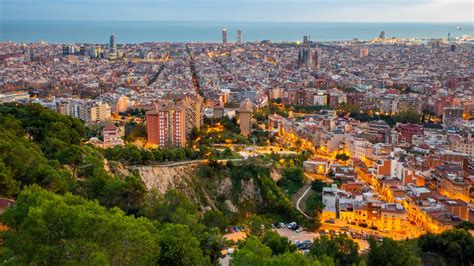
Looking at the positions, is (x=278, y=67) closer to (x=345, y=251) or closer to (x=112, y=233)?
(x=345, y=251)

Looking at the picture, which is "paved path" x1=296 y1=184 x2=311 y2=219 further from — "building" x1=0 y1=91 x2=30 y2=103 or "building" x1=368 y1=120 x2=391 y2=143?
"building" x1=0 y1=91 x2=30 y2=103

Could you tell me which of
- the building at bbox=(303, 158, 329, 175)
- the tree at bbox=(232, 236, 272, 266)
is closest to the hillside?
the building at bbox=(303, 158, 329, 175)

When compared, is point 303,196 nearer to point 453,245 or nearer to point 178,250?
point 453,245

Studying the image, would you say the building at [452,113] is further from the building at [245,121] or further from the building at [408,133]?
the building at [245,121]

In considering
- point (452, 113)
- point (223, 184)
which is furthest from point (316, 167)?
point (452, 113)

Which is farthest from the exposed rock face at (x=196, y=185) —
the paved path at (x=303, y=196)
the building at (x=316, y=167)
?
the building at (x=316, y=167)
